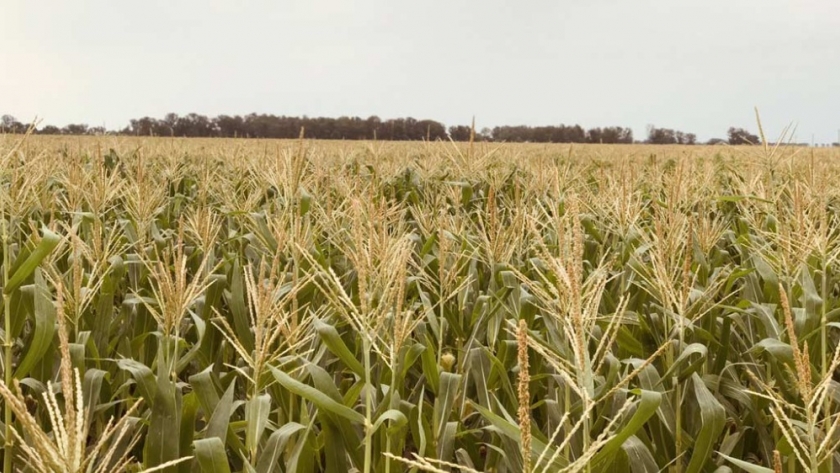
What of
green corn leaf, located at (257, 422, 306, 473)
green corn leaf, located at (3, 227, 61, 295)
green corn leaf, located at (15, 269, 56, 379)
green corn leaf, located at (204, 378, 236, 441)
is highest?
green corn leaf, located at (3, 227, 61, 295)

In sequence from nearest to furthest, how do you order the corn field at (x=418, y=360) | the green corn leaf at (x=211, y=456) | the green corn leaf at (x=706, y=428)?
the corn field at (x=418, y=360) → the green corn leaf at (x=211, y=456) → the green corn leaf at (x=706, y=428)

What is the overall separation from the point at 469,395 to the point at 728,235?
3153 mm

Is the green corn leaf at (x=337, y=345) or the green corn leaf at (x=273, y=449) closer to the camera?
the green corn leaf at (x=273, y=449)

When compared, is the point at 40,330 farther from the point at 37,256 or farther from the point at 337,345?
the point at 337,345

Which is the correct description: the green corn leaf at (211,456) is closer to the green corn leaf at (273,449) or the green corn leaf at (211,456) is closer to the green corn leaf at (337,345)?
the green corn leaf at (273,449)

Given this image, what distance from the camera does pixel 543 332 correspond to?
3246 millimetres

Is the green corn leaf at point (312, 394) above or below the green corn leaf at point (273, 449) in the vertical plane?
above

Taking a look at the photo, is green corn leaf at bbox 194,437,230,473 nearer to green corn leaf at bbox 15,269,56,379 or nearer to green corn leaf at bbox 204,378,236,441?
green corn leaf at bbox 204,378,236,441

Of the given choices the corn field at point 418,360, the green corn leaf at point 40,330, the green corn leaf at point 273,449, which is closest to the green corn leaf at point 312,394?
the corn field at point 418,360

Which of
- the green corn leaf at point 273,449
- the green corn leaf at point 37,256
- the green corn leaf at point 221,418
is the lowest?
the green corn leaf at point 273,449

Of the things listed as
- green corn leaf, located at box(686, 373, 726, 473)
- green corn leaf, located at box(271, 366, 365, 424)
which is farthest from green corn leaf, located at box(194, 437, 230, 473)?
green corn leaf, located at box(686, 373, 726, 473)

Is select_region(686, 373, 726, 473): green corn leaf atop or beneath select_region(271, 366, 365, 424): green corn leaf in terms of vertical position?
beneath

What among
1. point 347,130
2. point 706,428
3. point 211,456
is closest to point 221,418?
point 211,456

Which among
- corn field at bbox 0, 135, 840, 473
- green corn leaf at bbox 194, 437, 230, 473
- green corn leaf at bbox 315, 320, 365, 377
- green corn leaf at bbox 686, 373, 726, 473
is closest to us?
corn field at bbox 0, 135, 840, 473
